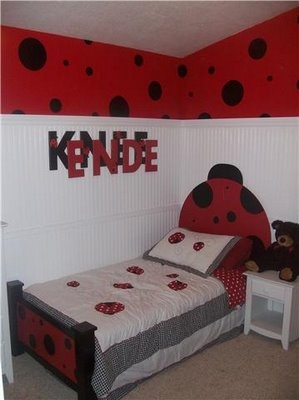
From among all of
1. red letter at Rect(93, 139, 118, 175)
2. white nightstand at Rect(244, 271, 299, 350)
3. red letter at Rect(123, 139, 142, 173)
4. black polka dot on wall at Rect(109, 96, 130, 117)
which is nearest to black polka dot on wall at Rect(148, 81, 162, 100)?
black polka dot on wall at Rect(109, 96, 130, 117)

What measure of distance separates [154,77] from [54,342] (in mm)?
2293

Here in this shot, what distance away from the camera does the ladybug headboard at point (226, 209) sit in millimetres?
3348

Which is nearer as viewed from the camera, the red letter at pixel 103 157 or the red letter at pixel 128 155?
the red letter at pixel 103 157

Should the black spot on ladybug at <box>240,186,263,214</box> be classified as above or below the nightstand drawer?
above

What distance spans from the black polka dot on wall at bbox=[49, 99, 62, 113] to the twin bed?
3.96 ft

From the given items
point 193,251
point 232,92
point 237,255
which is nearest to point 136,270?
point 193,251

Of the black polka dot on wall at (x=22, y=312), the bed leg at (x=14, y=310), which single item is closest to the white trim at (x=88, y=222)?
the bed leg at (x=14, y=310)

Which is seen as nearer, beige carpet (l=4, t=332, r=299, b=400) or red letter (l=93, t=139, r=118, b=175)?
beige carpet (l=4, t=332, r=299, b=400)

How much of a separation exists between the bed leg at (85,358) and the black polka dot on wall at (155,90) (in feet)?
6.95

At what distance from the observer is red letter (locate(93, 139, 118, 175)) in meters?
3.14

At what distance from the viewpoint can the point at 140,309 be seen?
8.14ft

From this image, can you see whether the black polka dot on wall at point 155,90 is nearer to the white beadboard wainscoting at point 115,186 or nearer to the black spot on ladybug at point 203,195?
the white beadboard wainscoting at point 115,186

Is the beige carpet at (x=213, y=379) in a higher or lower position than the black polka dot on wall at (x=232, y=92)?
lower

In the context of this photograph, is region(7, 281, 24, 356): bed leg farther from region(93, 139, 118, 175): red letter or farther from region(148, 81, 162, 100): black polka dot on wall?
region(148, 81, 162, 100): black polka dot on wall
